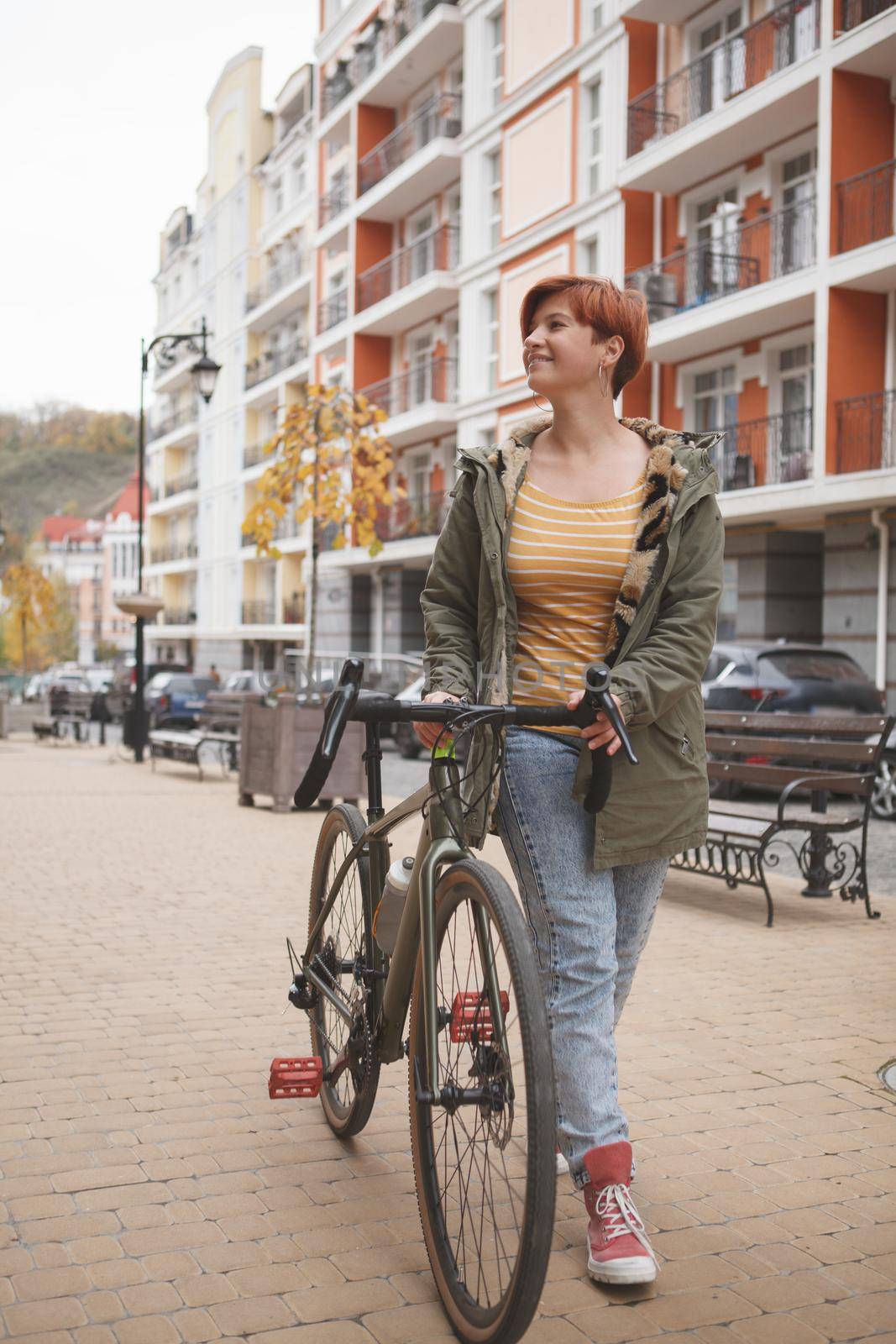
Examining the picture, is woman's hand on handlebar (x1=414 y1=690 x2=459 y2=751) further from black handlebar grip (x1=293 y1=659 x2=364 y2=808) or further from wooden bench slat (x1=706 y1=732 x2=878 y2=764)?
wooden bench slat (x1=706 y1=732 x2=878 y2=764)

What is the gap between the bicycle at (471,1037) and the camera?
2.70 metres

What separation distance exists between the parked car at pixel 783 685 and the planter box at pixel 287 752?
3944 millimetres

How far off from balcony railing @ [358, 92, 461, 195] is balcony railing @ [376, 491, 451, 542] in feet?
27.5

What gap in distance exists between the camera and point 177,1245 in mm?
3279

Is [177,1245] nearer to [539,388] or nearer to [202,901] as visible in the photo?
[539,388]

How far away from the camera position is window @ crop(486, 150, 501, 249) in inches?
1252

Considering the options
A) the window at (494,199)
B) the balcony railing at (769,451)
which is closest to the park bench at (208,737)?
the balcony railing at (769,451)

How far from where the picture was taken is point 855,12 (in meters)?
20.5

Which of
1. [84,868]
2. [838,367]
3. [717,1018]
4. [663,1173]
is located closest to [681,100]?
[838,367]

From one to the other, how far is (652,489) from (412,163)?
33.2 metres

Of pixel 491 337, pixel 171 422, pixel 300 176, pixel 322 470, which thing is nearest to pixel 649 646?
pixel 322 470

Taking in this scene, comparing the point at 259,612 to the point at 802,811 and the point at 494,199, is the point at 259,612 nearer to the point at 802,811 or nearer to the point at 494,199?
the point at 494,199

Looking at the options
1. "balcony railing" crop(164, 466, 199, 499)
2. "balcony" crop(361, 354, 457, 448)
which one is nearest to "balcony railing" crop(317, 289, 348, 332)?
"balcony" crop(361, 354, 457, 448)

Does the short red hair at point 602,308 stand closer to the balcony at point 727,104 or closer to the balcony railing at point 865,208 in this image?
the balcony railing at point 865,208
